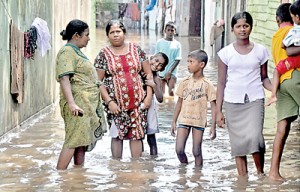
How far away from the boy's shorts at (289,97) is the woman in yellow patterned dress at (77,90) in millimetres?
1810

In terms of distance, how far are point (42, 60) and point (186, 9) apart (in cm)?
2988

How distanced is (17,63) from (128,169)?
2.88 meters

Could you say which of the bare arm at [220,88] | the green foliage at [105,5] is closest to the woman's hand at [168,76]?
the bare arm at [220,88]

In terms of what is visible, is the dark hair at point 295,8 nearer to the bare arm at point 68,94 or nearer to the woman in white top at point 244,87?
the woman in white top at point 244,87

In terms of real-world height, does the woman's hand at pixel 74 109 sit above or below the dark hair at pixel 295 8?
below

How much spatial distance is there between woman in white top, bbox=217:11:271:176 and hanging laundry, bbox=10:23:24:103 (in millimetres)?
3599

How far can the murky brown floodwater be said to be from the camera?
7.16 metres

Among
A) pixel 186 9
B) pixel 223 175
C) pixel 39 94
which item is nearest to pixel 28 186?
pixel 223 175

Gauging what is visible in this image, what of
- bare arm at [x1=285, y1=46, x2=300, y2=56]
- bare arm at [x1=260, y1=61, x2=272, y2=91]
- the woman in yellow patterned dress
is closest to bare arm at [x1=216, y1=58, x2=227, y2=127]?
bare arm at [x1=260, y1=61, x2=272, y2=91]

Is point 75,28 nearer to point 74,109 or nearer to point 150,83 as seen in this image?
point 74,109

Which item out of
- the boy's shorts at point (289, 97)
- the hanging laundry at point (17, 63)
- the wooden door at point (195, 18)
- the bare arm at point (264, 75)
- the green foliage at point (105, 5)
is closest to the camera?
the boy's shorts at point (289, 97)

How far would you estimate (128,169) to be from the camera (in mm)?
8016

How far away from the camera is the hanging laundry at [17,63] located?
391 inches

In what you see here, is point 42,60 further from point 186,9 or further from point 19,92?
point 186,9
